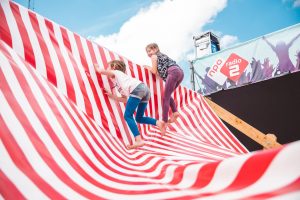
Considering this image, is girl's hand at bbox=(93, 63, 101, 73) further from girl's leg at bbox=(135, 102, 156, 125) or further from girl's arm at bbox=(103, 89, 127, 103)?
girl's leg at bbox=(135, 102, 156, 125)

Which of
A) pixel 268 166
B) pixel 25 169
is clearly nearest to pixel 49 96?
pixel 25 169

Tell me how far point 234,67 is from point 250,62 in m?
0.38

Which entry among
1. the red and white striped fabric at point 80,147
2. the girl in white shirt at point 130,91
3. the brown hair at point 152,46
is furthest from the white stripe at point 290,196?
the brown hair at point 152,46

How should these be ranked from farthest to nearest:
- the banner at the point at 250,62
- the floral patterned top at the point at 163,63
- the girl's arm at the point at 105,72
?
the banner at the point at 250,62
the floral patterned top at the point at 163,63
the girl's arm at the point at 105,72

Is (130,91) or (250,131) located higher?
(250,131)

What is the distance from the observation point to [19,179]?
1.53 m

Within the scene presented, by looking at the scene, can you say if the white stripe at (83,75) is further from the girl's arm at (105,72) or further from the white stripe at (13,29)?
the white stripe at (13,29)

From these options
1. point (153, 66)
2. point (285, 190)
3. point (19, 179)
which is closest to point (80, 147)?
point (19, 179)

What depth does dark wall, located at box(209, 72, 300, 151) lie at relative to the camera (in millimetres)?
6152

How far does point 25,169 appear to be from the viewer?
5.34ft

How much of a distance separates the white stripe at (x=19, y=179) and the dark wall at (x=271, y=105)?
5.90 metres

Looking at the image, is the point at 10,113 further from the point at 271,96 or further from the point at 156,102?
the point at 271,96

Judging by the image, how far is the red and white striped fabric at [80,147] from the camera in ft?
4.75

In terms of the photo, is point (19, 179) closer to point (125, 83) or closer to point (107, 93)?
point (125, 83)
